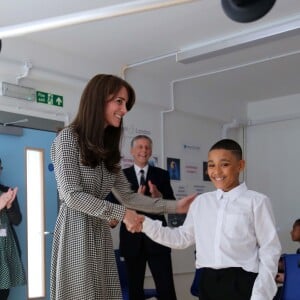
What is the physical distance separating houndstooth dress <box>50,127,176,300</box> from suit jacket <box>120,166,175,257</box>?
198cm

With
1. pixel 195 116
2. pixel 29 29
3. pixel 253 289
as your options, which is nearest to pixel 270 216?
pixel 253 289

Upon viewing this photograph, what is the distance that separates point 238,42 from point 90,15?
3695 mm

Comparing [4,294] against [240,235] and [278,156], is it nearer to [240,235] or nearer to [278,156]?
[240,235]

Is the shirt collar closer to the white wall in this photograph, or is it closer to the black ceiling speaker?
the black ceiling speaker

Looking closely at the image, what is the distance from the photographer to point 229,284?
229cm

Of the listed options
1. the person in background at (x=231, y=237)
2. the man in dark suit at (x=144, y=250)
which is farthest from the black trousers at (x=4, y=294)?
the person in background at (x=231, y=237)

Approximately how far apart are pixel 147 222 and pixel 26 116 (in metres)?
2.79

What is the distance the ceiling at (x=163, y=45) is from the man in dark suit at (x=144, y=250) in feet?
3.58

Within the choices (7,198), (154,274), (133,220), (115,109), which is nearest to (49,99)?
(7,198)

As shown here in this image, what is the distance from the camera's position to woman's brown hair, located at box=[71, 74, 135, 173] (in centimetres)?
240

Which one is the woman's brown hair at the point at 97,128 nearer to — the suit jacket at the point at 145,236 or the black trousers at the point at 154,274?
the suit jacket at the point at 145,236

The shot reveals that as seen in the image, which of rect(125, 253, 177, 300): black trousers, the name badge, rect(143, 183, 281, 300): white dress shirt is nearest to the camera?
rect(143, 183, 281, 300): white dress shirt

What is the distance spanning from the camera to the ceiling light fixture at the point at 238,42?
480 cm

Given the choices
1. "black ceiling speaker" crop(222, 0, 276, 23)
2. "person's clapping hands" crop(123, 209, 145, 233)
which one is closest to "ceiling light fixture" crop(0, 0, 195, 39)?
"black ceiling speaker" crop(222, 0, 276, 23)
